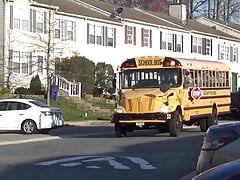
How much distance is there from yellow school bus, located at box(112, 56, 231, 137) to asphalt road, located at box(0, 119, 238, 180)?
642 mm

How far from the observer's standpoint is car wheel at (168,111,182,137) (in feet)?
83.8

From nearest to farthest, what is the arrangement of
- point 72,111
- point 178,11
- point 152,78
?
1. point 152,78
2. point 72,111
3. point 178,11

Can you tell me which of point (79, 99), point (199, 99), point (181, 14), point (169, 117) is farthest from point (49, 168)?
point (181, 14)

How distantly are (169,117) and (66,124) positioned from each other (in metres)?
11.6

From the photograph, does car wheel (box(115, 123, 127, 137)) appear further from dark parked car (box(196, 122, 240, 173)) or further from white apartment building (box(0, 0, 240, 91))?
white apartment building (box(0, 0, 240, 91))

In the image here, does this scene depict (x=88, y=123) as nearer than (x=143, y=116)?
No

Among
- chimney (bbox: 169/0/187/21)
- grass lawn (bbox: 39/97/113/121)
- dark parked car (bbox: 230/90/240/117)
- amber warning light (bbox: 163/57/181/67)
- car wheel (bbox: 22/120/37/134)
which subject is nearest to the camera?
amber warning light (bbox: 163/57/181/67)

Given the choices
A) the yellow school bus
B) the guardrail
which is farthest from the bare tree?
the yellow school bus

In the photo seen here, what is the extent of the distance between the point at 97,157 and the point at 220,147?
25.9 ft

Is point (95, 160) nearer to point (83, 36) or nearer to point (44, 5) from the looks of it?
point (44, 5)

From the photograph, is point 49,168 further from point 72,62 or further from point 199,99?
point 72,62

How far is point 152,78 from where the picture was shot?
86.8 ft

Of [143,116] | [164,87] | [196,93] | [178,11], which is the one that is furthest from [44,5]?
[178,11]

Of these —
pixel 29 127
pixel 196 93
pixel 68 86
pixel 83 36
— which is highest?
pixel 83 36
